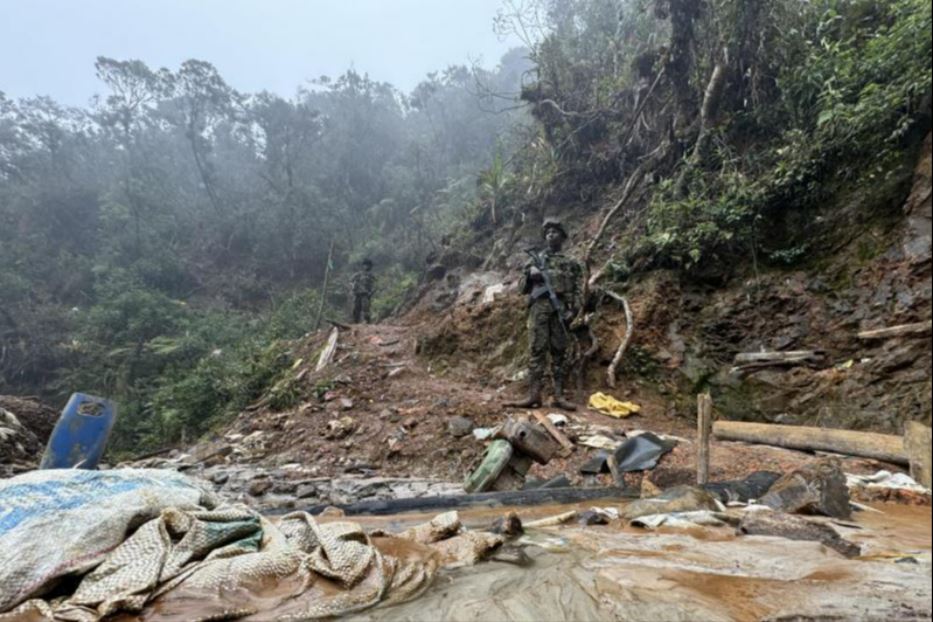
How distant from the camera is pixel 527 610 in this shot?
1631 mm

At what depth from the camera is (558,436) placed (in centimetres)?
520

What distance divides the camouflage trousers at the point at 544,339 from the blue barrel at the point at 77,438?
4.61m

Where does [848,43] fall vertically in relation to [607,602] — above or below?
above

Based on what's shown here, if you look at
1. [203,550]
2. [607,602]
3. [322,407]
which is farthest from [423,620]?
[322,407]

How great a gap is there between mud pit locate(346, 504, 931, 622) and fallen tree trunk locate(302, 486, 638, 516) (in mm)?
1370

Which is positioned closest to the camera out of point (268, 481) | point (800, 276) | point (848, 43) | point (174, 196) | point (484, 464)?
point (848, 43)

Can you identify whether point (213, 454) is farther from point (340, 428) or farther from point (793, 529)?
point (793, 529)

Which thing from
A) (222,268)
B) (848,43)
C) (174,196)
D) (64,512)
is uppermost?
(174,196)

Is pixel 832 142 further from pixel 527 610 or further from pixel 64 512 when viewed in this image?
pixel 64 512

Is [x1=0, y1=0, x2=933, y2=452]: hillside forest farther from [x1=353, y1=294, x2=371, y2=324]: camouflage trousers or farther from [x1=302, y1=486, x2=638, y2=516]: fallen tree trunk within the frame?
[x1=302, y1=486, x2=638, y2=516]: fallen tree trunk

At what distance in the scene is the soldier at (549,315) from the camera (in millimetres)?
6422

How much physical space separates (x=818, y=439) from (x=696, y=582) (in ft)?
9.71

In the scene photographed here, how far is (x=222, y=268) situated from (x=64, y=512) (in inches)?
1156

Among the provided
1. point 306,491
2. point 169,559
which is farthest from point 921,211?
point 306,491
